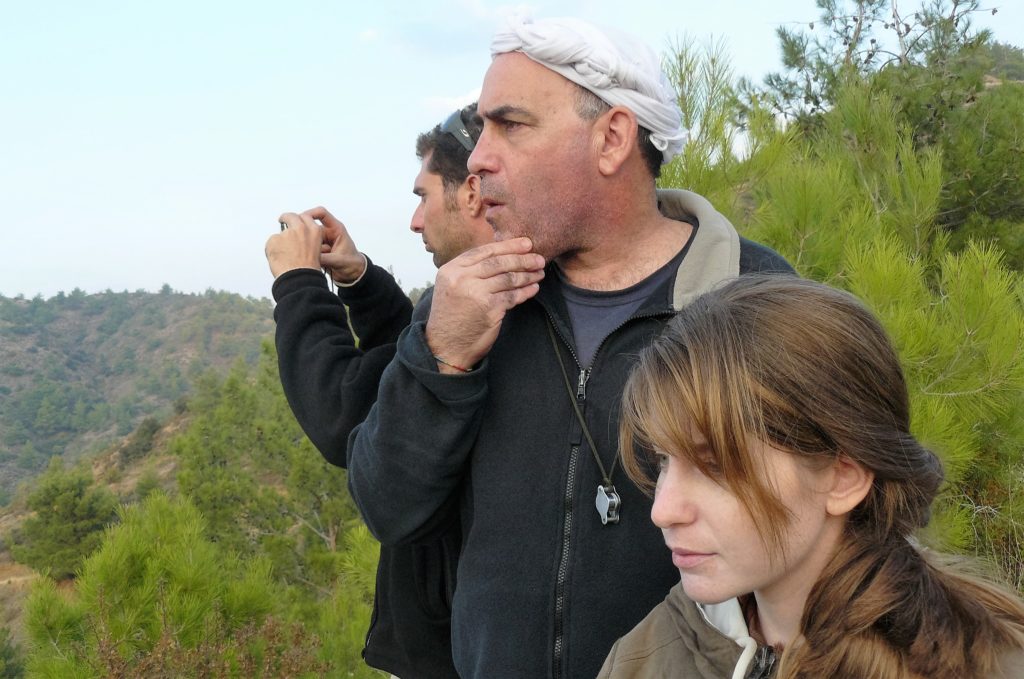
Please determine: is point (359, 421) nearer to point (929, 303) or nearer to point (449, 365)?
point (449, 365)

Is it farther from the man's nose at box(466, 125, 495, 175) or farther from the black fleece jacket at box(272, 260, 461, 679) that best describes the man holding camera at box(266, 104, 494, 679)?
the man's nose at box(466, 125, 495, 175)

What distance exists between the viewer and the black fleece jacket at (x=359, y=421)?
1785 mm

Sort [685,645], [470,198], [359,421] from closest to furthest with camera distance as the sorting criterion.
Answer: [685,645], [359,421], [470,198]

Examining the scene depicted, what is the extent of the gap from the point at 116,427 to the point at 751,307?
1892 inches

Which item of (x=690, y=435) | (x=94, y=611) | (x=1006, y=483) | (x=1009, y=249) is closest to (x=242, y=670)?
(x=94, y=611)

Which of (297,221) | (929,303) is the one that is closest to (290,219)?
(297,221)

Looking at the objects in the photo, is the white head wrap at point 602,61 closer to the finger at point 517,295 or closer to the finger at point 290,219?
the finger at point 517,295

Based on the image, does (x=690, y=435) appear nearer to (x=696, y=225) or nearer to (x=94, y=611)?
(x=696, y=225)

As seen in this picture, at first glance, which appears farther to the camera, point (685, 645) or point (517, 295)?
point (517, 295)

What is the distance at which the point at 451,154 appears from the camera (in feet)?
6.98

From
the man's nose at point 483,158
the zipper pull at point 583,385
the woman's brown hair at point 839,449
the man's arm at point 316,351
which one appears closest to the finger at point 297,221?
the man's arm at point 316,351

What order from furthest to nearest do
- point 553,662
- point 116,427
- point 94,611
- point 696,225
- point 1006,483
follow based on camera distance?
point 116,427, point 94,611, point 1006,483, point 696,225, point 553,662

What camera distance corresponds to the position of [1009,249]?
559 cm

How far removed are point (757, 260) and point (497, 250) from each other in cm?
49
